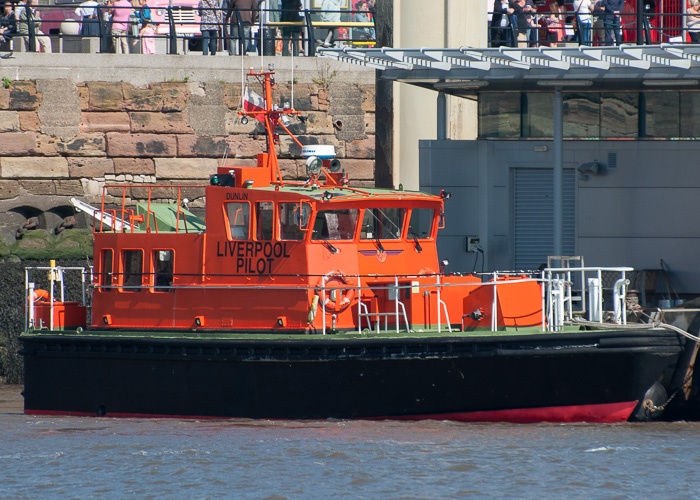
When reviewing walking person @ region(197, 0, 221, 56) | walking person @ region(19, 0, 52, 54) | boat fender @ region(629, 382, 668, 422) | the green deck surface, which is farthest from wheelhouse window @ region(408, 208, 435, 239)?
walking person @ region(19, 0, 52, 54)

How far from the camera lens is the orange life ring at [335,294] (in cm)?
1273

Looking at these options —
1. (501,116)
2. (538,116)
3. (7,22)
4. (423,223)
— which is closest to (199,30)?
(7,22)

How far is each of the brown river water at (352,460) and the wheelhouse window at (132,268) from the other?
1.83 meters

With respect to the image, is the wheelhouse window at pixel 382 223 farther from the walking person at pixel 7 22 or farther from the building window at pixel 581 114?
the walking person at pixel 7 22

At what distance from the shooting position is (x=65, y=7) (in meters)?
19.6

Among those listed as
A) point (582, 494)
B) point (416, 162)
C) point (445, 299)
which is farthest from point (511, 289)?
point (416, 162)

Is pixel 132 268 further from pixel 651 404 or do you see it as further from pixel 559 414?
pixel 651 404

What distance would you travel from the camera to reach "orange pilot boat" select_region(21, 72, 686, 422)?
1209cm

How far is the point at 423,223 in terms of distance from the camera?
1374 cm

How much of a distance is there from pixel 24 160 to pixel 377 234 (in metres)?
8.58

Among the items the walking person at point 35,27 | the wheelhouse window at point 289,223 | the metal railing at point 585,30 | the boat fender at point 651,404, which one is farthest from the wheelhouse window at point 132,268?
the metal railing at point 585,30

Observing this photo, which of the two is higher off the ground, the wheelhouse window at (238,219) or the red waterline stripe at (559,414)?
the wheelhouse window at (238,219)

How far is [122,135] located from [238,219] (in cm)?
717

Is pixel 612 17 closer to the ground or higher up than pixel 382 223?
higher up
